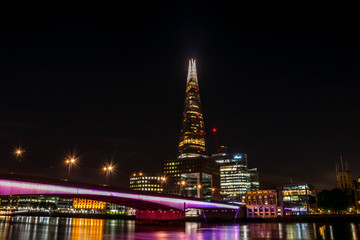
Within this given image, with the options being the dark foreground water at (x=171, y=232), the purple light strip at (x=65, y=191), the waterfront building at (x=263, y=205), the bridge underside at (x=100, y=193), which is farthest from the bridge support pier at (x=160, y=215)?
the waterfront building at (x=263, y=205)

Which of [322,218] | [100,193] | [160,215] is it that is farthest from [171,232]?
[322,218]

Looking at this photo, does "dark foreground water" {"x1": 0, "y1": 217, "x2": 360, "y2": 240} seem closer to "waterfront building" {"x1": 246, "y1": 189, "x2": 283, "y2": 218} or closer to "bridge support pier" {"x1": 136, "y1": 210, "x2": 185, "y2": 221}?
"bridge support pier" {"x1": 136, "y1": 210, "x2": 185, "y2": 221}

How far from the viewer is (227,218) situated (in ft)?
476

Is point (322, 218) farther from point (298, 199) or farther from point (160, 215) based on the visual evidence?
point (160, 215)

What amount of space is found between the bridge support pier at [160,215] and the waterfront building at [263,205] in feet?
238

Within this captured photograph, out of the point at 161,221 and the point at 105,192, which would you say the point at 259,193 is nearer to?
the point at 161,221

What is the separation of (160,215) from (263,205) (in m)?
77.6

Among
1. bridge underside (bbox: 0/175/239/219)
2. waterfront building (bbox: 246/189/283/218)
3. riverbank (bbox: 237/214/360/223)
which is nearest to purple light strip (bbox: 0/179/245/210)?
bridge underside (bbox: 0/175/239/219)

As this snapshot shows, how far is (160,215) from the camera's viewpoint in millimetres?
94938

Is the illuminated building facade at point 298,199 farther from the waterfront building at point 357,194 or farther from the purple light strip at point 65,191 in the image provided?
the purple light strip at point 65,191

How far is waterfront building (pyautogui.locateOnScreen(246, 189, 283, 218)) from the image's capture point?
150 meters

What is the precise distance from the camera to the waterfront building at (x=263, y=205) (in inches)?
5901

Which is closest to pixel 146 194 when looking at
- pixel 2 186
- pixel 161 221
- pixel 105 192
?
pixel 105 192

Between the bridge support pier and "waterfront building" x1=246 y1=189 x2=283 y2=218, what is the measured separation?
72444 mm
